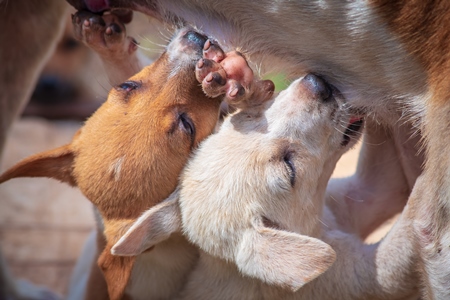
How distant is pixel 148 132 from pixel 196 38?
1.40 feet

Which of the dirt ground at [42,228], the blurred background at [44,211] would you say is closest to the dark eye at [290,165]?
the blurred background at [44,211]

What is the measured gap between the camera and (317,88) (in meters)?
2.96

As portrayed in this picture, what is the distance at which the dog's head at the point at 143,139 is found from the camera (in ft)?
9.98

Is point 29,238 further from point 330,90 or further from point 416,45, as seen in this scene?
point 416,45

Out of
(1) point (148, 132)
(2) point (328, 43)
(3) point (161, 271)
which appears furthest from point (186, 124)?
(3) point (161, 271)

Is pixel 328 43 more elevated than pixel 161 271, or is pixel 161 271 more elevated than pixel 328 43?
pixel 328 43

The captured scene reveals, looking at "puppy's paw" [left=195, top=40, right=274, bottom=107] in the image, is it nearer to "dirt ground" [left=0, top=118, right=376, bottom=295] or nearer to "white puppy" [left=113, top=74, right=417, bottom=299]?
"white puppy" [left=113, top=74, right=417, bottom=299]

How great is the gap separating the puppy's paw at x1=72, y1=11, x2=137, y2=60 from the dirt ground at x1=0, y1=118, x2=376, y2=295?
2.32m

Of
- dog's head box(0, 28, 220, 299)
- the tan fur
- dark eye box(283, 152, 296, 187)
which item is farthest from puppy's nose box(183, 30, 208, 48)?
the tan fur

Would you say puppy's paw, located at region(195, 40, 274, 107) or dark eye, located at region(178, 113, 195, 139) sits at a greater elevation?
puppy's paw, located at region(195, 40, 274, 107)

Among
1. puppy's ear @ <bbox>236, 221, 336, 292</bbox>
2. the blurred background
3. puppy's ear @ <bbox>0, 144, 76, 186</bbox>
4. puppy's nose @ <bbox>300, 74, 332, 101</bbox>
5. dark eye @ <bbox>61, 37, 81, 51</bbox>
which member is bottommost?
dark eye @ <bbox>61, 37, 81, 51</bbox>

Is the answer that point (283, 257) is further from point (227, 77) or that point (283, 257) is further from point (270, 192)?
point (227, 77)

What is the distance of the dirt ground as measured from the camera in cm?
539

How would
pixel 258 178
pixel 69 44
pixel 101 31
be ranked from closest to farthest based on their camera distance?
1. pixel 258 178
2. pixel 101 31
3. pixel 69 44
